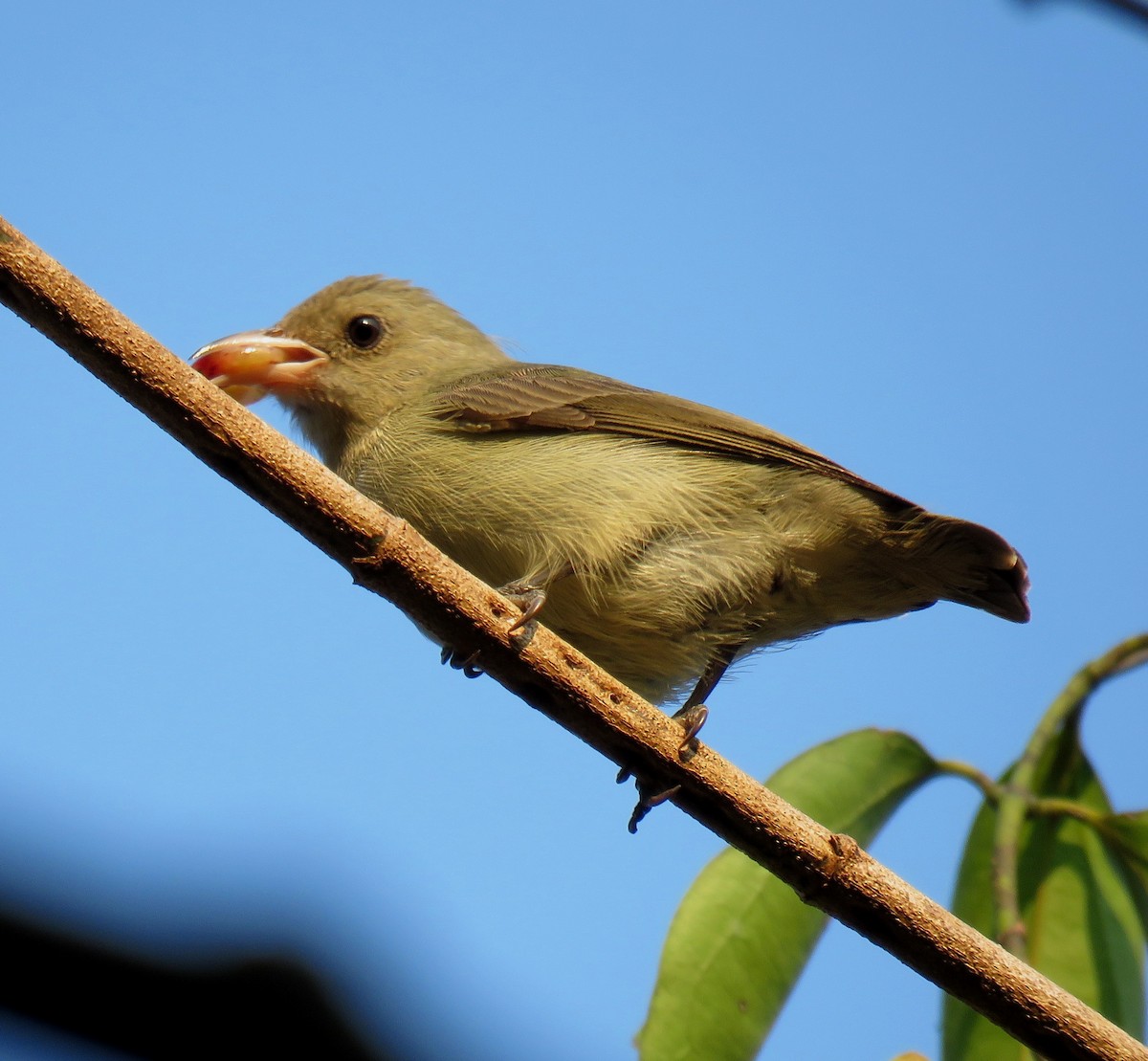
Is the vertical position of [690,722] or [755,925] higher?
[690,722]

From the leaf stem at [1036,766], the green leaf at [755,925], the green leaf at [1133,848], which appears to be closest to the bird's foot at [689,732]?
the green leaf at [755,925]

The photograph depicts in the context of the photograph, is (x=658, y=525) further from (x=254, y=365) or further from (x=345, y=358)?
(x=254, y=365)

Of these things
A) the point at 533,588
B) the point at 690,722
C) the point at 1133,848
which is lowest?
the point at 690,722

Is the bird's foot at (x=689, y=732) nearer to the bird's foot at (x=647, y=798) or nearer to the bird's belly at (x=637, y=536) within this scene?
the bird's foot at (x=647, y=798)

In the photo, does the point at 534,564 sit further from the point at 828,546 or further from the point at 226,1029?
the point at 226,1029

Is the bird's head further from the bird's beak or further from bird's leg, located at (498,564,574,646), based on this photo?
bird's leg, located at (498,564,574,646)

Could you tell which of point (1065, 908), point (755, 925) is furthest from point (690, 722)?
point (1065, 908)

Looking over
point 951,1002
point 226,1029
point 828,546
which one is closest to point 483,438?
point 828,546
